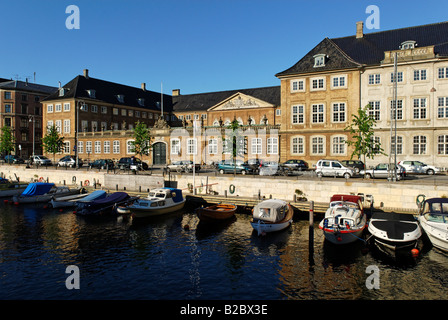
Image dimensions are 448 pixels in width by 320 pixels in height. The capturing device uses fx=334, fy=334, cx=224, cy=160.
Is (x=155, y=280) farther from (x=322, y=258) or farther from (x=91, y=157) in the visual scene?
(x=91, y=157)

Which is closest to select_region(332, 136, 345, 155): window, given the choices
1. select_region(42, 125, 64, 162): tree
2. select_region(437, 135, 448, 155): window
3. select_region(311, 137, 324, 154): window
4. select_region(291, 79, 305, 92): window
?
select_region(311, 137, 324, 154): window

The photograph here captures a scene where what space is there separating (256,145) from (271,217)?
91.8ft

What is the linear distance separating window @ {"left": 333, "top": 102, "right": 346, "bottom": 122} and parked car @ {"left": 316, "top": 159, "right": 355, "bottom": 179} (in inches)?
525

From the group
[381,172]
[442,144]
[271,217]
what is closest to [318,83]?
[442,144]

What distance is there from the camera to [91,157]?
69250 mm

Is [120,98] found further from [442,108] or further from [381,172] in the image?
[442,108]

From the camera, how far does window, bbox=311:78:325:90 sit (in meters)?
47.9

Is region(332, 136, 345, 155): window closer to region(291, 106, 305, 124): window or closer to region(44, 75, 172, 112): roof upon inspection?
region(291, 106, 305, 124): window

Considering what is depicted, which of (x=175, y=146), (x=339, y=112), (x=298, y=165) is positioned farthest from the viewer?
(x=175, y=146)

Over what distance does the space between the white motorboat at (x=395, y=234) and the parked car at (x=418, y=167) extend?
19.2 meters

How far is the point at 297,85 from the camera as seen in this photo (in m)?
49.7

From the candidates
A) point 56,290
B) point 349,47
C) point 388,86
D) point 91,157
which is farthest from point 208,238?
point 91,157
